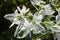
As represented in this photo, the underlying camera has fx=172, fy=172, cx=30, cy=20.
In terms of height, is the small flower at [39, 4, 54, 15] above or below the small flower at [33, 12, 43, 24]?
above

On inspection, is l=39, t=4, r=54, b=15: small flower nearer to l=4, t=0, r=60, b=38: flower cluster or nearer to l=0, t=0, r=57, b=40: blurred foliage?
l=4, t=0, r=60, b=38: flower cluster

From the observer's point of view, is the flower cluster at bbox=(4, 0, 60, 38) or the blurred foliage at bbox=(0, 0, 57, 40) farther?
the blurred foliage at bbox=(0, 0, 57, 40)

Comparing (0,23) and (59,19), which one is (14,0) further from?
(59,19)

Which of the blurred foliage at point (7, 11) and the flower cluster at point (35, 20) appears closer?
the flower cluster at point (35, 20)

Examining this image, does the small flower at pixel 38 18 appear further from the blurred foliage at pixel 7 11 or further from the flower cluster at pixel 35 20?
the blurred foliage at pixel 7 11

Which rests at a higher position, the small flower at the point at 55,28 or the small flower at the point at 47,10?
the small flower at the point at 47,10

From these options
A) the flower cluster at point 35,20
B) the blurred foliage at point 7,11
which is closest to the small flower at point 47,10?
the flower cluster at point 35,20

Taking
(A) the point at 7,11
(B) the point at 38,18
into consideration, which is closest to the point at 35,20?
(B) the point at 38,18

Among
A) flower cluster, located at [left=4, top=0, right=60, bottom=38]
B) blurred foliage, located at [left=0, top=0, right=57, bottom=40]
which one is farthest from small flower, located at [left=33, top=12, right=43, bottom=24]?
blurred foliage, located at [left=0, top=0, right=57, bottom=40]

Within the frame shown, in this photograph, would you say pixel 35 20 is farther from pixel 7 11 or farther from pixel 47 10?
pixel 7 11
